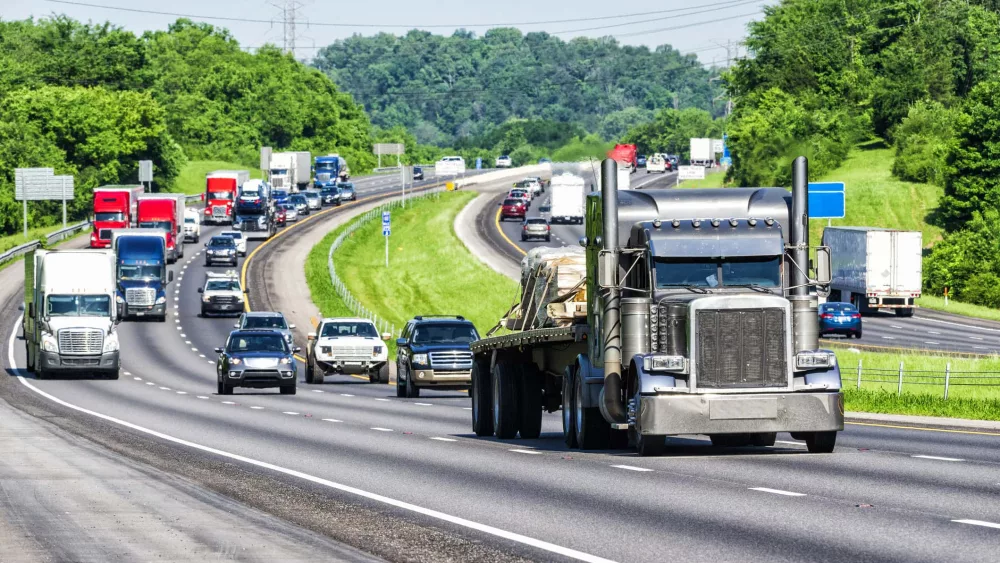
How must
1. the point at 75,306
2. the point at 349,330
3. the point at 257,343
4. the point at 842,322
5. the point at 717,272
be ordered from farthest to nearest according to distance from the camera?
1. the point at 842,322
2. the point at 75,306
3. the point at 349,330
4. the point at 257,343
5. the point at 717,272

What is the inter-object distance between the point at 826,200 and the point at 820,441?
28.9 m

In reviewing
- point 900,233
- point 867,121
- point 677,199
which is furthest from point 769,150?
point 867,121

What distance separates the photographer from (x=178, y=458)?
69.6ft

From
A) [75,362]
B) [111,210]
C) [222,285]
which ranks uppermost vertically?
[111,210]

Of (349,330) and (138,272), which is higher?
(138,272)

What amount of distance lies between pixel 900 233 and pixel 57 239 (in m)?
55.4

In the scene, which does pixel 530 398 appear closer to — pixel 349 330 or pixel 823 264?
pixel 823 264

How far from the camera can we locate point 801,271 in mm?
18969

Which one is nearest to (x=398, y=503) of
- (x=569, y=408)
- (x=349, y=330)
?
(x=569, y=408)

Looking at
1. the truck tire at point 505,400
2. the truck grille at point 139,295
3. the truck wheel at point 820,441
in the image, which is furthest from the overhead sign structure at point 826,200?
the truck grille at point 139,295

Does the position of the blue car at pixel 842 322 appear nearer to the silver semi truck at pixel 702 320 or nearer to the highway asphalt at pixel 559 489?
the highway asphalt at pixel 559 489

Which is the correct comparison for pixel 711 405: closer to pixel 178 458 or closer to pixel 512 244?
pixel 178 458

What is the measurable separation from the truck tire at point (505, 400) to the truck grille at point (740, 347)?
5956 mm

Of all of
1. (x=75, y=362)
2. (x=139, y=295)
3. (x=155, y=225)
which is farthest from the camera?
(x=155, y=225)
